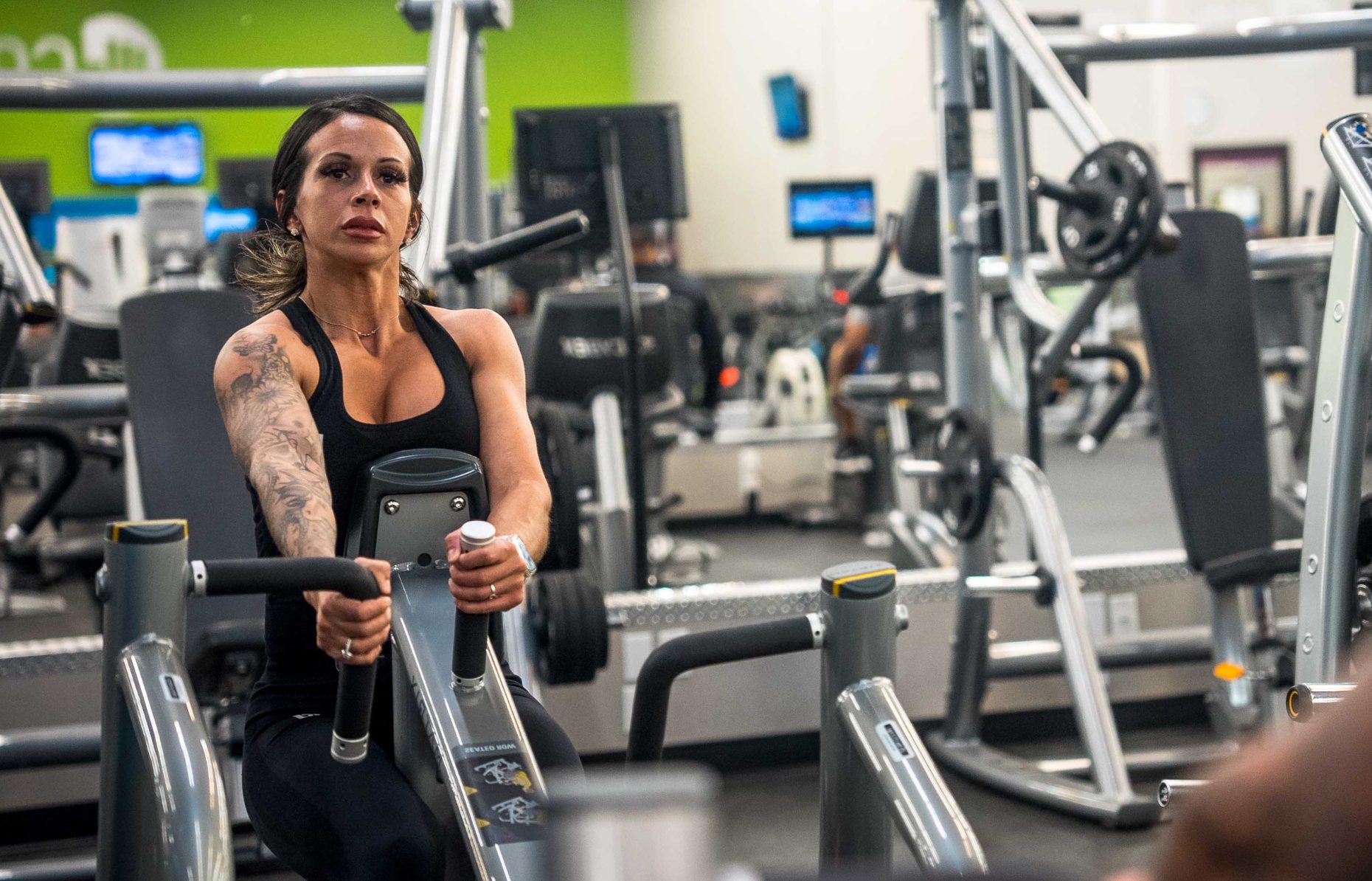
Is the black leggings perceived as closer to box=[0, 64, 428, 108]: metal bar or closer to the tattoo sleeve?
the tattoo sleeve

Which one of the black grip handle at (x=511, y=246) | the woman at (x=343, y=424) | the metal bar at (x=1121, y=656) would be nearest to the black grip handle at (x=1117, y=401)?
the metal bar at (x=1121, y=656)

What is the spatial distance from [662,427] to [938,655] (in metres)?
2.06

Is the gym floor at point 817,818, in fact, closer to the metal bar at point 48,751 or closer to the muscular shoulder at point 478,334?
the metal bar at point 48,751

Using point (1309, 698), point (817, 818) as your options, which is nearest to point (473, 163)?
point (817, 818)

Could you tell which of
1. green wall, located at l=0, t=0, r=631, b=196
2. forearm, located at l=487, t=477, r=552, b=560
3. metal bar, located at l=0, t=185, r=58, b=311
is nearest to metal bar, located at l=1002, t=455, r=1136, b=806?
forearm, located at l=487, t=477, r=552, b=560

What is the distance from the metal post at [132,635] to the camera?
1333mm

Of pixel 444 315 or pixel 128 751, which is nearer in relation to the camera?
pixel 128 751

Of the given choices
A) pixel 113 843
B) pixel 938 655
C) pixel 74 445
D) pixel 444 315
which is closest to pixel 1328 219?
pixel 938 655

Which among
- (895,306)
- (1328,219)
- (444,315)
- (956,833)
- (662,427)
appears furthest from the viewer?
(895,306)

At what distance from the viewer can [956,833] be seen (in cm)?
127

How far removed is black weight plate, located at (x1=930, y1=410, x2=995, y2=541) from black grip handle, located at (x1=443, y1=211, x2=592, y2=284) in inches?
46.6

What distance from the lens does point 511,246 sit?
84.8 inches

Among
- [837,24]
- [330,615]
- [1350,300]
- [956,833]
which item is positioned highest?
[837,24]

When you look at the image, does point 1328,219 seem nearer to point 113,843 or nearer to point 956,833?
point 956,833
